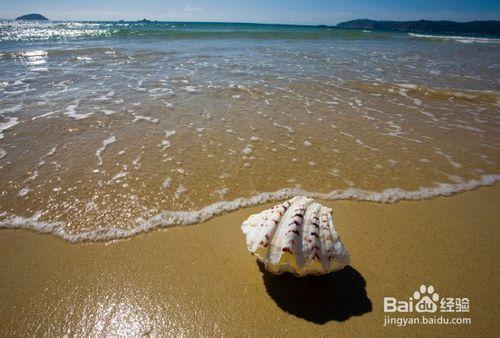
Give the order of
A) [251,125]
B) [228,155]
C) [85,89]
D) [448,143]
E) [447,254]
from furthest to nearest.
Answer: [85,89] < [251,125] < [448,143] < [228,155] < [447,254]

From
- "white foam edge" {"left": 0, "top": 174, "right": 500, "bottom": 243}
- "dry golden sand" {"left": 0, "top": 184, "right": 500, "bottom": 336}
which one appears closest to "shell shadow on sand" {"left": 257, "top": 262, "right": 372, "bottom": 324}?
"dry golden sand" {"left": 0, "top": 184, "right": 500, "bottom": 336}

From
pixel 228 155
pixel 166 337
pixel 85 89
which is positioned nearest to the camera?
pixel 166 337

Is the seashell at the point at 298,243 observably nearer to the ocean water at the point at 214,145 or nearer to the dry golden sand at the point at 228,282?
the dry golden sand at the point at 228,282

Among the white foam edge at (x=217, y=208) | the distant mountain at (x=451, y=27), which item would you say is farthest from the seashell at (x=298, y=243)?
the distant mountain at (x=451, y=27)

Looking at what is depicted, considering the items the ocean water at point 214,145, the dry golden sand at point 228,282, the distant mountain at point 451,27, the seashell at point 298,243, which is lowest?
the dry golden sand at point 228,282

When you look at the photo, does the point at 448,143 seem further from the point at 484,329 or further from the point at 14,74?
the point at 14,74

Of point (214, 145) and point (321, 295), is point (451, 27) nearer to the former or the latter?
point (214, 145)

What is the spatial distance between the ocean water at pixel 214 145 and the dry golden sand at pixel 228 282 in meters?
0.36

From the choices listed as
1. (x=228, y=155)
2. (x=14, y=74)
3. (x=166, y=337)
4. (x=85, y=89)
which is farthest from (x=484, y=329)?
(x=14, y=74)

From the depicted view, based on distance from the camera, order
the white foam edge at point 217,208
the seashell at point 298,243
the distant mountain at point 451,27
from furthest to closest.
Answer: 1. the distant mountain at point 451,27
2. the white foam edge at point 217,208
3. the seashell at point 298,243

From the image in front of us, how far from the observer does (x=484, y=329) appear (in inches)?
93.6

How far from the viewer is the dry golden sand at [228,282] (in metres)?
2.42

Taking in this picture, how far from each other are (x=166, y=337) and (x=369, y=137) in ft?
16.0

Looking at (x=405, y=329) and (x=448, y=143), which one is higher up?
(x=448, y=143)
